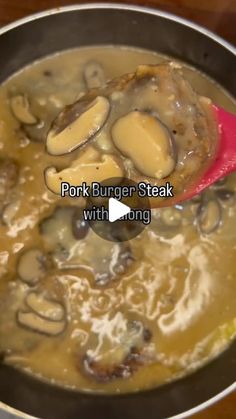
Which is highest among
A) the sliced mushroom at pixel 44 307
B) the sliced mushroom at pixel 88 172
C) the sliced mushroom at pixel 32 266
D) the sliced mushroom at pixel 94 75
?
the sliced mushroom at pixel 94 75

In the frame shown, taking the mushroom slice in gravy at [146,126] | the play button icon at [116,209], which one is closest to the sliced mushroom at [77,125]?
the mushroom slice in gravy at [146,126]

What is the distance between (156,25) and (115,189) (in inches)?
15.9

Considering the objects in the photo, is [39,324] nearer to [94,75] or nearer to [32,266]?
[32,266]

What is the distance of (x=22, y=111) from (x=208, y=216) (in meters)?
0.44

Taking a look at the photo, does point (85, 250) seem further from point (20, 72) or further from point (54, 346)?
point (20, 72)

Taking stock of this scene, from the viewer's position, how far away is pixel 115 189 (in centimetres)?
119

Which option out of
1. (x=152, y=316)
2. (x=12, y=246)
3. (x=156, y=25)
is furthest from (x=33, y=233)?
(x=156, y=25)

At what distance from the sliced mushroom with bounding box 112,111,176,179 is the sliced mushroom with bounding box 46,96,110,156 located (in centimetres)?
4

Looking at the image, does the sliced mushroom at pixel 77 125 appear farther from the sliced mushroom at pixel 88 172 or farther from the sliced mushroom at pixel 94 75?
the sliced mushroom at pixel 94 75

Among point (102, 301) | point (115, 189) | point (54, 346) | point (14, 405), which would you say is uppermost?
point (115, 189)

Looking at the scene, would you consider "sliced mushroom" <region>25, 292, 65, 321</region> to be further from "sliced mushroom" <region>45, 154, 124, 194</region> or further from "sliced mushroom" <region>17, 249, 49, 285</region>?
"sliced mushroom" <region>45, 154, 124, 194</region>

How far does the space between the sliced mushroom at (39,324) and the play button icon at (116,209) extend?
23 centimetres

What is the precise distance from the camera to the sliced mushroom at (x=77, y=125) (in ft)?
3.72

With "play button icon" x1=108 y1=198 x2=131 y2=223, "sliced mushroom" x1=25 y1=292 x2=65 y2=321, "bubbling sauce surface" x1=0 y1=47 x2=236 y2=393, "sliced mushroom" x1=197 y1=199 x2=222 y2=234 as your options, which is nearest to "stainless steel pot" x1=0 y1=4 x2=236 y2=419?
"bubbling sauce surface" x1=0 y1=47 x2=236 y2=393
